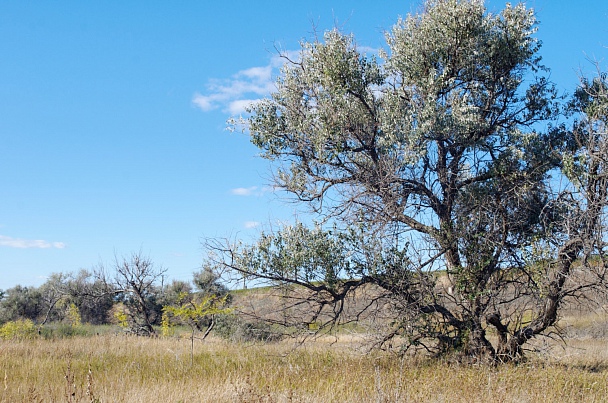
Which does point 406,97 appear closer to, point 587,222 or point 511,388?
point 587,222

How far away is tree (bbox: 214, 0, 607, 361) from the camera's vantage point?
1062 centimetres

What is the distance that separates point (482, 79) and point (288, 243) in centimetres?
592

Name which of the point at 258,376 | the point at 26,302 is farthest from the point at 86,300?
the point at 258,376

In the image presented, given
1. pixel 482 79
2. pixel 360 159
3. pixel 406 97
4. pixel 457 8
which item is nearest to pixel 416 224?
pixel 360 159

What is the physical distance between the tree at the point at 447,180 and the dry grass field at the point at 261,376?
130 centimetres

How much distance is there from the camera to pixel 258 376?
964cm

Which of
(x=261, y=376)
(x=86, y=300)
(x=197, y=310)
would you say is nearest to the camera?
(x=261, y=376)

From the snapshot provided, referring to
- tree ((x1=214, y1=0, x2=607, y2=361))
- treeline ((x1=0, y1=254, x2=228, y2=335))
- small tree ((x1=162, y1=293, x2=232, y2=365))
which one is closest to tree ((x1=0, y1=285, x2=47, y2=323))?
treeline ((x1=0, y1=254, x2=228, y2=335))

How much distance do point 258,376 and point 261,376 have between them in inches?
3.3

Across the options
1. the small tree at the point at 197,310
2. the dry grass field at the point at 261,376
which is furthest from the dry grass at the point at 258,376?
the small tree at the point at 197,310

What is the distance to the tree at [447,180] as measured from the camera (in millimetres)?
10625

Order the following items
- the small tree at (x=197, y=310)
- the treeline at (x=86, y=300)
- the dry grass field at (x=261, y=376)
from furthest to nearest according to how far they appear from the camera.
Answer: the treeline at (x=86, y=300)
the small tree at (x=197, y=310)
the dry grass field at (x=261, y=376)

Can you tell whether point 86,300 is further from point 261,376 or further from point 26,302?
point 261,376

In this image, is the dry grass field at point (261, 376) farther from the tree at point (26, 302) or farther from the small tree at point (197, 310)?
the tree at point (26, 302)
